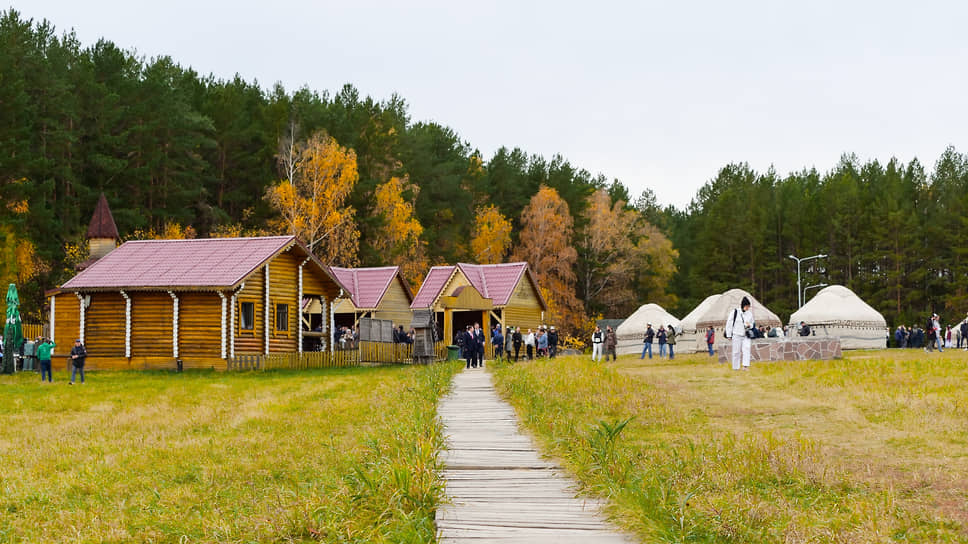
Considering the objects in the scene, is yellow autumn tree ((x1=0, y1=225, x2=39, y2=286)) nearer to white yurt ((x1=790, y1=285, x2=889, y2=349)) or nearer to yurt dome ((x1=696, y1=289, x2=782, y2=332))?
yurt dome ((x1=696, y1=289, x2=782, y2=332))

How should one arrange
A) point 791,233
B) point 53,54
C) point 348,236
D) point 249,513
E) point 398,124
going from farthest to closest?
point 791,233, point 398,124, point 348,236, point 53,54, point 249,513

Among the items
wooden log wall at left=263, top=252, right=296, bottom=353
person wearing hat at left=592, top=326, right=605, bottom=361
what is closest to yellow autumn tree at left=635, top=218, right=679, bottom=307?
person wearing hat at left=592, top=326, right=605, bottom=361

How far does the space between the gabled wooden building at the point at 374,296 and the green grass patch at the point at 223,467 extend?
29.4 meters

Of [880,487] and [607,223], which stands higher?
[607,223]

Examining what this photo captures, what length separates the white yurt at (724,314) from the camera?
55.6 m

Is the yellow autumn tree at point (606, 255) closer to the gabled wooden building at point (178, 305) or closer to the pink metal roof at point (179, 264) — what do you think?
the gabled wooden building at point (178, 305)

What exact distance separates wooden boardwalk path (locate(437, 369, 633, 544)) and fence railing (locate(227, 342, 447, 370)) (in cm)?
2414

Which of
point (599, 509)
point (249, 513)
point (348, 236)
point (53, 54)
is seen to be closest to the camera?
point (599, 509)

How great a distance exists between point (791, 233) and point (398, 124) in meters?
37.3

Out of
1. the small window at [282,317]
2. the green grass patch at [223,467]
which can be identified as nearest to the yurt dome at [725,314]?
the small window at [282,317]

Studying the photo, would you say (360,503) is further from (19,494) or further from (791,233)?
(791,233)

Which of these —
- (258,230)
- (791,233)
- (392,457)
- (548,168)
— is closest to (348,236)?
(258,230)

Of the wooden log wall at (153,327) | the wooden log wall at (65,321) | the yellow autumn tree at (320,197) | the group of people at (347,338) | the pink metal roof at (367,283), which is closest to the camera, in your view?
the wooden log wall at (153,327)

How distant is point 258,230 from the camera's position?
62594mm
